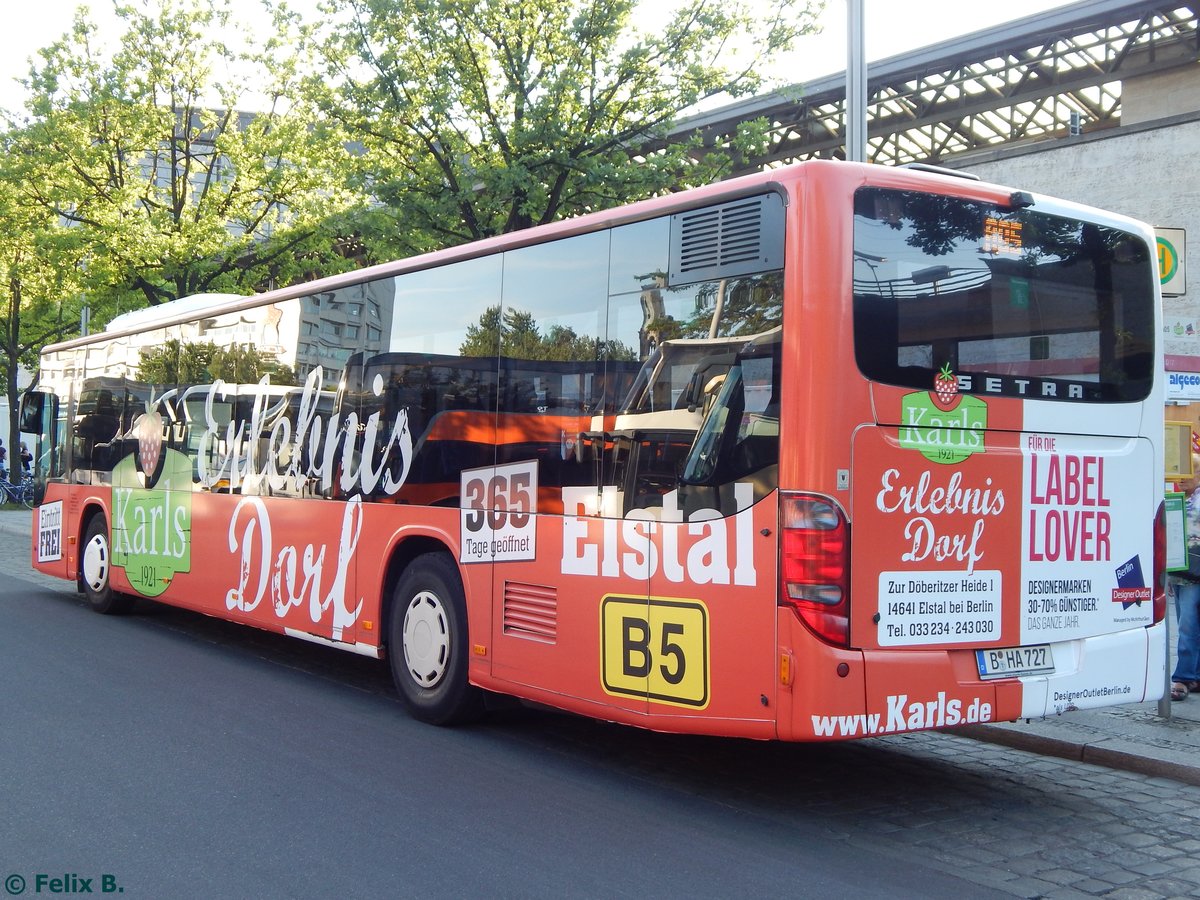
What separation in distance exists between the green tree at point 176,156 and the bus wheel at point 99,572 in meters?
11.6

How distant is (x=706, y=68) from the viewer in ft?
51.1

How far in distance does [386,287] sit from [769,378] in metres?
4.17

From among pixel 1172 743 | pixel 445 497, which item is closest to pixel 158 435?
pixel 445 497

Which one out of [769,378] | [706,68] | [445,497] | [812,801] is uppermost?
[706,68]

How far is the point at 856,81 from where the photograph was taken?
11031mm

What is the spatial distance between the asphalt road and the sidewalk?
0.12 m

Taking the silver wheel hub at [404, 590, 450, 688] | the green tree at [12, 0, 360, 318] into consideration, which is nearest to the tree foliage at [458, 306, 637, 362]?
the silver wheel hub at [404, 590, 450, 688]

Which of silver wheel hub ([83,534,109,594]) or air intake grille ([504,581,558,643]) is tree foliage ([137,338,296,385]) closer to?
silver wheel hub ([83,534,109,594])

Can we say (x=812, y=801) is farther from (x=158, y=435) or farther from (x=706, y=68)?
(x=706, y=68)

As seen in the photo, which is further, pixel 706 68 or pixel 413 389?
pixel 706 68

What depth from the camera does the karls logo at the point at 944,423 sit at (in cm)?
571

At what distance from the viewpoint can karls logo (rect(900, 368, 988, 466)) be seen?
571 cm

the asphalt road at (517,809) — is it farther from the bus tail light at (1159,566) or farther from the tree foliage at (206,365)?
the tree foliage at (206,365)

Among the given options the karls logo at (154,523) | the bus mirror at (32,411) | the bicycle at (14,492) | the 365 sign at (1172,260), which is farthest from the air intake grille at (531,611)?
the bicycle at (14,492)
